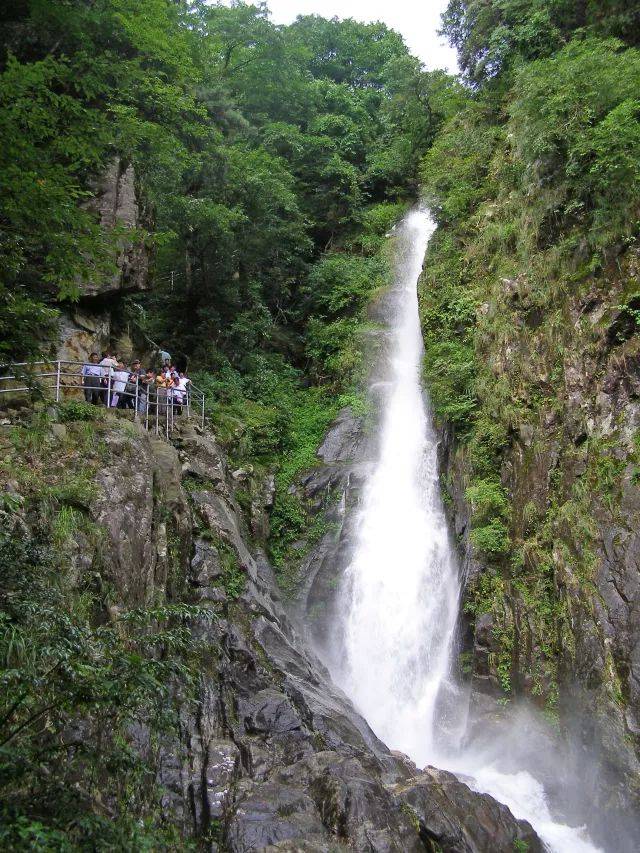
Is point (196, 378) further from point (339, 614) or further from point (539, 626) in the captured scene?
point (539, 626)

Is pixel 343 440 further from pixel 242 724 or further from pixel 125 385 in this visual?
pixel 242 724

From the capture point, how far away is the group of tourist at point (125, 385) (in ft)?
39.6

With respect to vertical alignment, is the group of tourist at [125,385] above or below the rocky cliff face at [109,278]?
below

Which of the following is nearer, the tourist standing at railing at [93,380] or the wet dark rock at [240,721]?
the wet dark rock at [240,721]

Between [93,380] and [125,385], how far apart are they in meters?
0.70

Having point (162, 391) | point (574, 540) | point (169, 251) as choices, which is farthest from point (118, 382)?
point (574, 540)

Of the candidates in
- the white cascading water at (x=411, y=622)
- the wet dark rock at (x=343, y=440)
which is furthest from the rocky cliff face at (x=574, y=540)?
the wet dark rock at (x=343, y=440)

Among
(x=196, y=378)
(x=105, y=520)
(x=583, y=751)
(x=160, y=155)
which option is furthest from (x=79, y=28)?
(x=583, y=751)

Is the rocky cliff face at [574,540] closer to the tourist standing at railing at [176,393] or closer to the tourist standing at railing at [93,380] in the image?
the tourist standing at railing at [176,393]

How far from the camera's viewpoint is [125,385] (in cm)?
1260

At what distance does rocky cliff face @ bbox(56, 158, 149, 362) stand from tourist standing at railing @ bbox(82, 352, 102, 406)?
0.56 m

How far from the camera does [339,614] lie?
14430mm

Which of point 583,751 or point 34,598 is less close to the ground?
point 34,598

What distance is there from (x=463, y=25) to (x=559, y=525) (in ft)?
62.4
